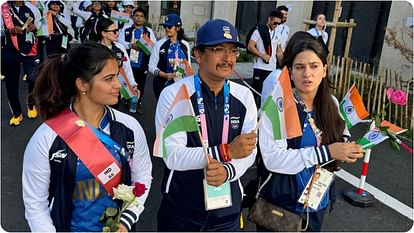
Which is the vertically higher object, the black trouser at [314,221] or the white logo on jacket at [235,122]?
the white logo on jacket at [235,122]

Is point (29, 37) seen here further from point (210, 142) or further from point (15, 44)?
point (210, 142)

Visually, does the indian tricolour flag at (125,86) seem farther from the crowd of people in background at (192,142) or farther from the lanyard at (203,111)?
the lanyard at (203,111)

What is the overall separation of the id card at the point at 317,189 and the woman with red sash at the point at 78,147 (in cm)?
97

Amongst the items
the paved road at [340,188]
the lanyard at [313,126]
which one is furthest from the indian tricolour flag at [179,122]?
the paved road at [340,188]

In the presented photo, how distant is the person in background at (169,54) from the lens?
5719 mm

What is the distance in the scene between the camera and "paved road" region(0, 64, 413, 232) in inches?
161

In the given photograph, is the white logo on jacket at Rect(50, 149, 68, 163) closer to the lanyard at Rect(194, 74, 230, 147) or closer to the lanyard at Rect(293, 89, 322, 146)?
the lanyard at Rect(194, 74, 230, 147)

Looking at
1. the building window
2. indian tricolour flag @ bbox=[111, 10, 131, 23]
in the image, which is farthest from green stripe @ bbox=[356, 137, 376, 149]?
the building window

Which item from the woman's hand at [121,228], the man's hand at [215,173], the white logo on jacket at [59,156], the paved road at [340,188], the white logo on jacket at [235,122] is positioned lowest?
the paved road at [340,188]

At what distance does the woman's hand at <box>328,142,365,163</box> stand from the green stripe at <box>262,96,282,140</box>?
1.02ft

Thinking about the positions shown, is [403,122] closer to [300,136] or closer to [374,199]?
[374,199]

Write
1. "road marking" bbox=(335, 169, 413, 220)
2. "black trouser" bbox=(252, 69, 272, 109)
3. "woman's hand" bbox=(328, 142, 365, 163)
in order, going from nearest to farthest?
1. "woman's hand" bbox=(328, 142, 365, 163)
2. "road marking" bbox=(335, 169, 413, 220)
3. "black trouser" bbox=(252, 69, 272, 109)

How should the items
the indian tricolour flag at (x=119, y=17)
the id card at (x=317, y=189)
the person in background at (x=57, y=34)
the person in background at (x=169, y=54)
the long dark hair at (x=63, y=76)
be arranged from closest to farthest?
the long dark hair at (x=63, y=76) < the id card at (x=317, y=189) < the person in background at (x=169, y=54) < the person in background at (x=57, y=34) < the indian tricolour flag at (x=119, y=17)

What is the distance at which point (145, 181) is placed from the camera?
7.61ft
